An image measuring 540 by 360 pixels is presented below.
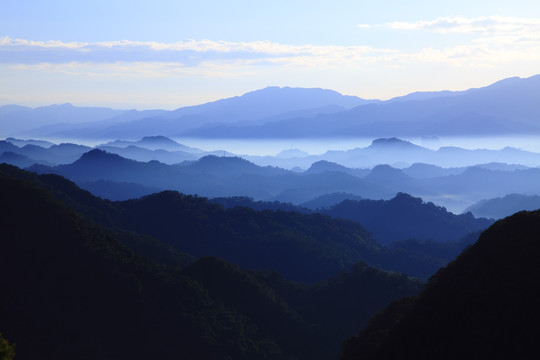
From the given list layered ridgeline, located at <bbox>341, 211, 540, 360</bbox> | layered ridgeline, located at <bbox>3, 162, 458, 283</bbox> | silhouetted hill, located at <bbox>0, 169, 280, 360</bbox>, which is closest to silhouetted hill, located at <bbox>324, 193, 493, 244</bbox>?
layered ridgeline, located at <bbox>3, 162, 458, 283</bbox>

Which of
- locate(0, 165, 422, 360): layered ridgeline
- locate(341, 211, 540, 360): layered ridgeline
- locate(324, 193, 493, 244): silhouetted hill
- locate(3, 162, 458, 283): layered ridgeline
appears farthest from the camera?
locate(324, 193, 493, 244): silhouetted hill

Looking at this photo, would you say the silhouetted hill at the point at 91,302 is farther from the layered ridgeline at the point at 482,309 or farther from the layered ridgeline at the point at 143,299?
the layered ridgeline at the point at 482,309

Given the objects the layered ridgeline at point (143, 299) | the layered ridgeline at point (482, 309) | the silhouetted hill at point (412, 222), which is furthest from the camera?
the silhouetted hill at point (412, 222)

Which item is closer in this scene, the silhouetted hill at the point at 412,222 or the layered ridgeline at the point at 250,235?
the layered ridgeline at the point at 250,235

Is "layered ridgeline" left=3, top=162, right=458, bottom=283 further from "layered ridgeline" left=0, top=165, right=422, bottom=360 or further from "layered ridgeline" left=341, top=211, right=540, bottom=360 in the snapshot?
"layered ridgeline" left=341, top=211, right=540, bottom=360

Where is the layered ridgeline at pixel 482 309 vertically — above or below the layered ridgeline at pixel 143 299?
above

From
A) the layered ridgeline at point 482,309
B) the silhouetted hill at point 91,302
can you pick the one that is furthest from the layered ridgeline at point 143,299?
the layered ridgeline at point 482,309
